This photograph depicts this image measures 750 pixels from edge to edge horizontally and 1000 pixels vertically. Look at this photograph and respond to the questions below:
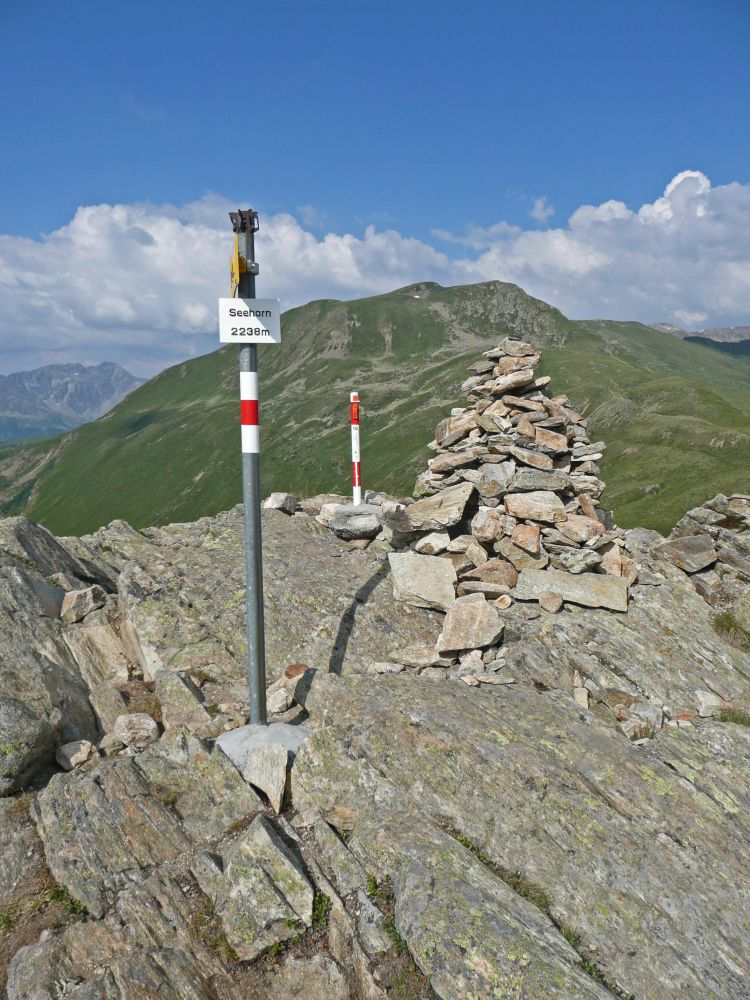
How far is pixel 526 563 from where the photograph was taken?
52.2 feet

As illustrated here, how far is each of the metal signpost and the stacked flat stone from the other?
5.05m

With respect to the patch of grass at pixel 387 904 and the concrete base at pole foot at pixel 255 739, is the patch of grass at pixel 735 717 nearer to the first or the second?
the patch of grass at pixel 387 904

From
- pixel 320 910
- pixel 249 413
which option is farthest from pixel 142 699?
pixel 249 413

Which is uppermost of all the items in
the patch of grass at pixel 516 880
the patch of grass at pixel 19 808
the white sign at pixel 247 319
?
the white sign at pixel 247 319

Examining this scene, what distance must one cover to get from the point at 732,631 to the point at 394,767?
37.1 ft

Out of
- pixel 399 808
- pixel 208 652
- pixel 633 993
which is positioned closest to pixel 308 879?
pixel 399 808

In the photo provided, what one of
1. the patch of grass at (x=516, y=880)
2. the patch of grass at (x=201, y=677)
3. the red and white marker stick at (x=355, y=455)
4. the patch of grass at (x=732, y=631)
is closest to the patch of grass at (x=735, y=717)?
the patch of grass at (x=732, y=631)

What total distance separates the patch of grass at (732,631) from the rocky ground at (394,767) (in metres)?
0.09

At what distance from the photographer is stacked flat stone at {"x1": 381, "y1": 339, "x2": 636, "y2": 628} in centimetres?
1520

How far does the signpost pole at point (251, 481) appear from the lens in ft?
→ 33.7

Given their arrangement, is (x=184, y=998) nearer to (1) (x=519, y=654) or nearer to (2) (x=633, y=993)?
(2) (x=633, y=993)

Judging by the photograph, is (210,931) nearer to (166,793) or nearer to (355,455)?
(166,793)

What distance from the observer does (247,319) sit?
33.4 feet

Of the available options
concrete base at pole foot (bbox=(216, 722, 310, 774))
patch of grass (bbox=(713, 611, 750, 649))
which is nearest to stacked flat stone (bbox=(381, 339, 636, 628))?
patch of grass (bbox=(713, 611, 750, 649))
